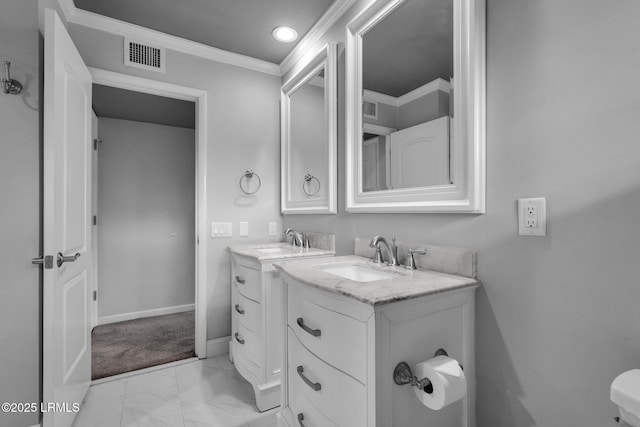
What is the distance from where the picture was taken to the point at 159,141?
11.5 feet

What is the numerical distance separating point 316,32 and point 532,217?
1.92 meters

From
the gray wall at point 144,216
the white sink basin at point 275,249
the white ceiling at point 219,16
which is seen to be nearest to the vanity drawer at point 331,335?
the white sink basin at point 275,249

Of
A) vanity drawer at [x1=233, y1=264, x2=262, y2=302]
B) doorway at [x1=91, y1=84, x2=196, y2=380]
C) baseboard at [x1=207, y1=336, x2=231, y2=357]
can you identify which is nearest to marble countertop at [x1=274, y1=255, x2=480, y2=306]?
Result: vanity drawer at [x1=233, y1=264, x2=262, y2=302]

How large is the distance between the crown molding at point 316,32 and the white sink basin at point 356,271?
159 cm

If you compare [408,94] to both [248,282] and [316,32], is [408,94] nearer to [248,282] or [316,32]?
[316,32]

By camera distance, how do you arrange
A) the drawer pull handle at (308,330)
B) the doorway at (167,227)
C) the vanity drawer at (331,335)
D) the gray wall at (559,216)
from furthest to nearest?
the doorway at (167,227) → the drawer pull handle at (308,330) → the vanity drawer at (331,335) → the gray wall at (559,216)

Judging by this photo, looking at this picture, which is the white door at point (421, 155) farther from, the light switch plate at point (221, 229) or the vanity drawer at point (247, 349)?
the light switch plate at point (221, 229)

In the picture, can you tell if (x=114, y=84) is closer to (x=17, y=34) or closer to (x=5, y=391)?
(x=17, y=34)

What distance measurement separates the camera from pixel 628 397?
0.63 m

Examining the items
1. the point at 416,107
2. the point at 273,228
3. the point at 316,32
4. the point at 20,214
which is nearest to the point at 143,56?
the point at 316,32

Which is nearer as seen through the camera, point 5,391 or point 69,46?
point 5,391

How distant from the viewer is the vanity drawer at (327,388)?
3.08 feet

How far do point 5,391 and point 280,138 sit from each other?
2358 mm

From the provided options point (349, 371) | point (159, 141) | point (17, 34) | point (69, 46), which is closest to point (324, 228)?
point (349, 371)
